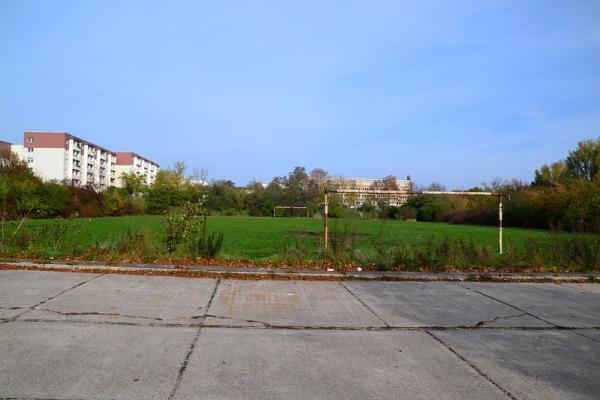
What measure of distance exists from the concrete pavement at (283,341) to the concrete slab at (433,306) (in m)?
0.03

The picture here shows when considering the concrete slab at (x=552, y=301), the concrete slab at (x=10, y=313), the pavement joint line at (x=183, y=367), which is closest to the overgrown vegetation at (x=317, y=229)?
the concrete slab at (x=552, y=301)

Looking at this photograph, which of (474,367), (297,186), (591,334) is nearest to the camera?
(474,367)

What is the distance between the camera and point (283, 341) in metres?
5.09

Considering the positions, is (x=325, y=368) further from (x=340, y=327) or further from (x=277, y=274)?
(x=277, y=274)

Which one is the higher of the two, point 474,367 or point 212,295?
point 212,295

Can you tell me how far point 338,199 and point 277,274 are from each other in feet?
100

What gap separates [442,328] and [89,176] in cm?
12478

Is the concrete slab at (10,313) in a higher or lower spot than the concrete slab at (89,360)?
higher

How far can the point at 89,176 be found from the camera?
116 metres

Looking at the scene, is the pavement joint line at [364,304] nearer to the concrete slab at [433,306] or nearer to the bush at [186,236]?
the concrete slab at [433,306]

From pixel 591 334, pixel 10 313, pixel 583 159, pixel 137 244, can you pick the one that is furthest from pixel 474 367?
pixel 583 159

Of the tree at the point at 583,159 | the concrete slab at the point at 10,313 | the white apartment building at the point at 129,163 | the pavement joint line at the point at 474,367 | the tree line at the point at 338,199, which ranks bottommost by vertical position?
the pavement joint line at the point at 474,367

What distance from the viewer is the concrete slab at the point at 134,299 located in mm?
5844

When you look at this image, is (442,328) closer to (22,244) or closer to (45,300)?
(45,300)
